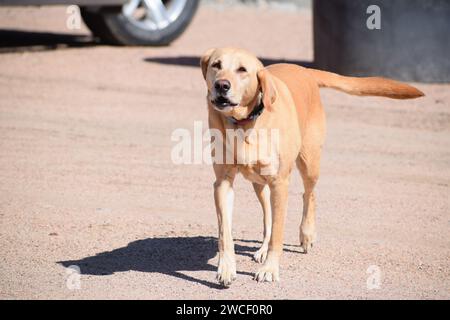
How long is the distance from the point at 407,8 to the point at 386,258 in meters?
5.28

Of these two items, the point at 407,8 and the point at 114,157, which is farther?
the point at 407,8

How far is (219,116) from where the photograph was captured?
18.4 ft

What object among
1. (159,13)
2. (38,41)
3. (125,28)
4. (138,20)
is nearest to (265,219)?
(125,28)

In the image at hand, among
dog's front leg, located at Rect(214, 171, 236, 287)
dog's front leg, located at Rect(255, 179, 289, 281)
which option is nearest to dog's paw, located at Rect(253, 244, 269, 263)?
dog's front leg, located at Rect(255, 179, 289, 281)

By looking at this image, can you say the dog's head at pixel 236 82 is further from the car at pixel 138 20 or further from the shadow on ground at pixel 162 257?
the car at pixel 138 20

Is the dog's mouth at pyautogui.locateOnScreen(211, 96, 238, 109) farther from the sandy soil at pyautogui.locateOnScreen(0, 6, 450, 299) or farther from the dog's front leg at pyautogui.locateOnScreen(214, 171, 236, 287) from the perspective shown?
the sandy soil at pyautogui.locateOnScreen(0, 6, 450, 299)

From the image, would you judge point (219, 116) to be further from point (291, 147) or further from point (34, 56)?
point (34, 56)

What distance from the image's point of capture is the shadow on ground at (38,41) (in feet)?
45.0

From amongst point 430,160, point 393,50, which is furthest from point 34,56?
point 430,160

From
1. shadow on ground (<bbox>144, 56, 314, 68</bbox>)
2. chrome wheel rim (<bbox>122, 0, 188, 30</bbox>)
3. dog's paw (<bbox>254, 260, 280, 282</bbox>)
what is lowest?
shadow on ground (<bbox>144, 56, 314, 68</bbox>)

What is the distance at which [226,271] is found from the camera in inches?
220

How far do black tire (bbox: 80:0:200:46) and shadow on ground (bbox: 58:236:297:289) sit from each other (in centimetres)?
735

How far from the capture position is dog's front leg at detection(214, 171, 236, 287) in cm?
559

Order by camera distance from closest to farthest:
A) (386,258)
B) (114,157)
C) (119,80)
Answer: (386,258), (114,157), (119,80)
